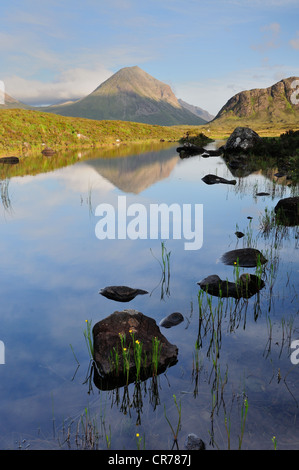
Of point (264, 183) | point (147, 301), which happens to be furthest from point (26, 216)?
point (264, 183)

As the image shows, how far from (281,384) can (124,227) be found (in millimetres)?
9562

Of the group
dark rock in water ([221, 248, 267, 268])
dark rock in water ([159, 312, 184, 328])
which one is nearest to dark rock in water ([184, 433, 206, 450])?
dark rock in water ([159, 312, 184, 328])

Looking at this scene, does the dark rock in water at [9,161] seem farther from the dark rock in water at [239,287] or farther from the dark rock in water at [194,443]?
the dark rock in water at [194,443]

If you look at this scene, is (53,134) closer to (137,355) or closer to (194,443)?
(137,355)

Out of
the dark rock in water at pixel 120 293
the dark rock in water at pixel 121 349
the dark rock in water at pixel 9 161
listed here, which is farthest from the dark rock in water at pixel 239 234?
the dark rock in water at pixel 9 161

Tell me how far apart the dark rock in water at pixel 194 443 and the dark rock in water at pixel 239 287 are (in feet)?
12.6

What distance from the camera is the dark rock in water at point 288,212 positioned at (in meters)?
13.5

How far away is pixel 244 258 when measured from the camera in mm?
9875

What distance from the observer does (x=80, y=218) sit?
15.7 meters

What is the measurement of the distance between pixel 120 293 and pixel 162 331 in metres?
1.67

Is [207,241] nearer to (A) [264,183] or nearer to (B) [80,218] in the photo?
(B) [80,218]

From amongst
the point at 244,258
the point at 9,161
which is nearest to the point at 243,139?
the point at 9,161
